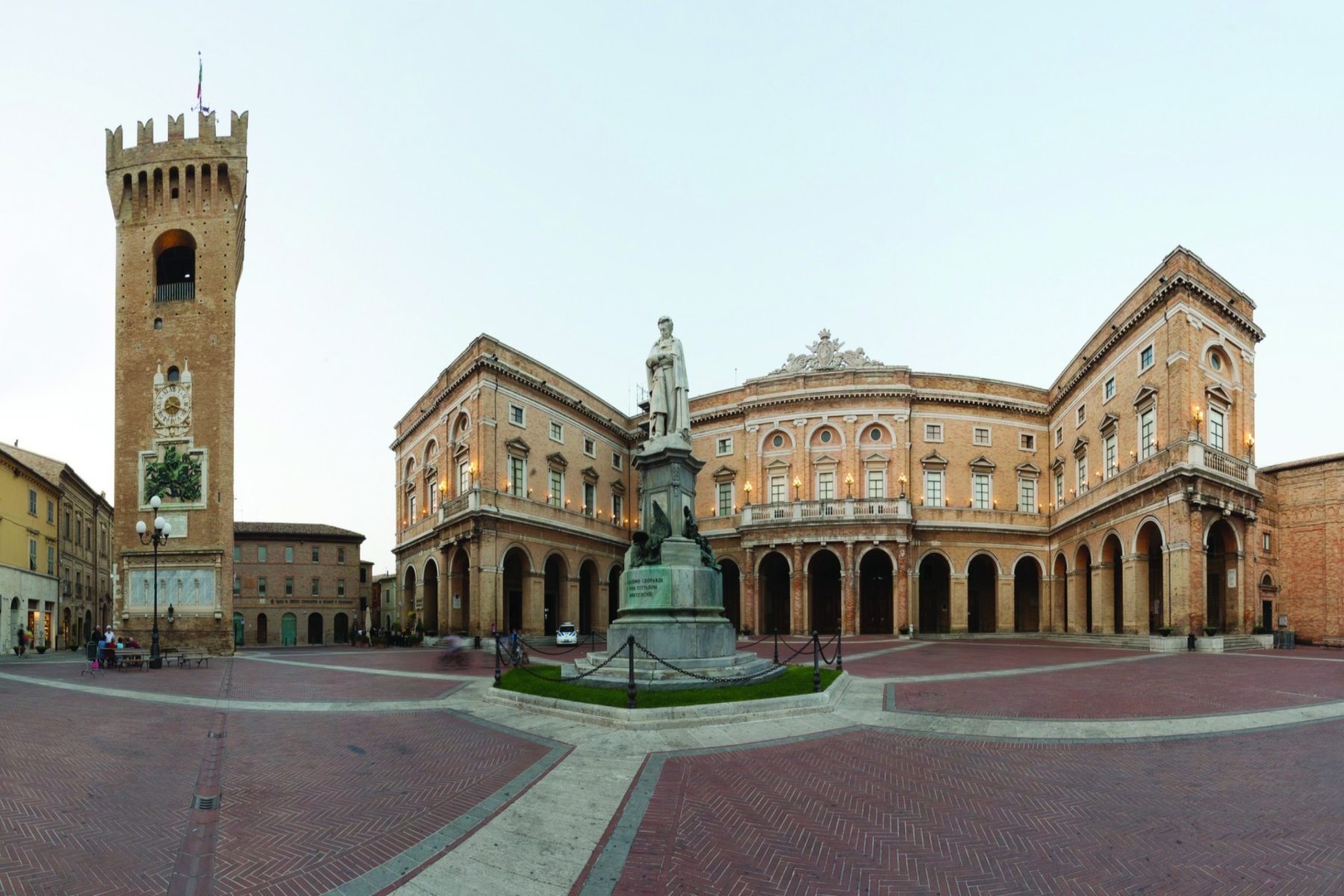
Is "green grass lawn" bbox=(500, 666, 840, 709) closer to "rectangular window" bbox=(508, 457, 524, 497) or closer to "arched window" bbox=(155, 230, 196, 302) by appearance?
"rectangular window" bbox=(508, 457, 524, 497)

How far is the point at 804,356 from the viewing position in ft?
153

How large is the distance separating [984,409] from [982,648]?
19010 mm

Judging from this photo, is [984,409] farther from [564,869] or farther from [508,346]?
[564,869]

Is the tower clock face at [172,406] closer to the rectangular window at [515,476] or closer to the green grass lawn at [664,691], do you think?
the rectangular window at [515,476]

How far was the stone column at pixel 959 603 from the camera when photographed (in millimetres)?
42562

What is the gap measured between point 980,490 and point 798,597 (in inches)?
513

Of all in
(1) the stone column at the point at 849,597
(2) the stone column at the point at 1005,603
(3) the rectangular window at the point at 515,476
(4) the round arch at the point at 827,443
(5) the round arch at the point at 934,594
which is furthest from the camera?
(5) the round arch at the point at 934,594

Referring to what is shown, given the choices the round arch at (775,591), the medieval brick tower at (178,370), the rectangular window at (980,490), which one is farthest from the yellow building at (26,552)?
the rectangular window at (980,490)

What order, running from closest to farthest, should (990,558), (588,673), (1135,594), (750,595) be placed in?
(588,673) → (1135,594) → (990,558) → (750,595)

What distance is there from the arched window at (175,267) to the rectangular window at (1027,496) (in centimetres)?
4639

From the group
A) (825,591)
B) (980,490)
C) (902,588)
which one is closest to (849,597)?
(902,588)

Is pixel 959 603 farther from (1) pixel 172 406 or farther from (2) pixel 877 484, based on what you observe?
(1) pixel 172 406

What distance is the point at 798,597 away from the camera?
140 feet

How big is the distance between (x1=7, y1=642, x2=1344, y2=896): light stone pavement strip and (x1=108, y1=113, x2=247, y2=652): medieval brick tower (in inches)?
595
